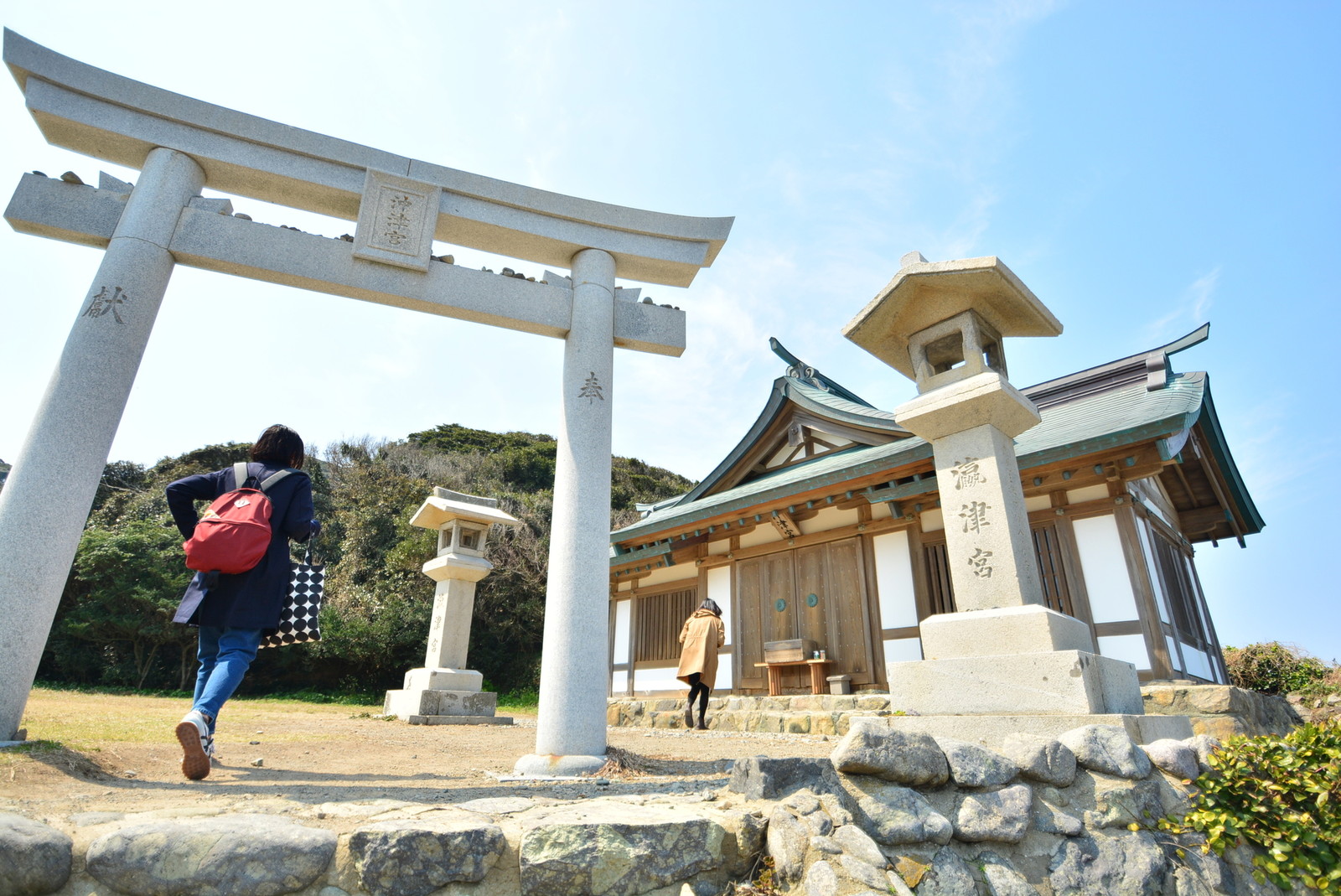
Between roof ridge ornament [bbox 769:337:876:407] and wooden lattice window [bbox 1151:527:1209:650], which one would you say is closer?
wooden lattice window [bbox 1151:527:1209:650]

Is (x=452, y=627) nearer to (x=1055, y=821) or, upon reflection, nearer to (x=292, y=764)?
(x=292, y=764)

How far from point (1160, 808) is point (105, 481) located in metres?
26.6

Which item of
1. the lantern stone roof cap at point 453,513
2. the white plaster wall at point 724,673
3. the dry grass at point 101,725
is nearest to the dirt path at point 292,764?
the dry grass at point 101,725

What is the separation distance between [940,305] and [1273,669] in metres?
12.4

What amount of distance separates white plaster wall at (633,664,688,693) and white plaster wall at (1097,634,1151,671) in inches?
230

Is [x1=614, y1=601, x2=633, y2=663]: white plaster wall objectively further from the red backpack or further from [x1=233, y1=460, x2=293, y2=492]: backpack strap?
the red backpack

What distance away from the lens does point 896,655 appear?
8.38 meters

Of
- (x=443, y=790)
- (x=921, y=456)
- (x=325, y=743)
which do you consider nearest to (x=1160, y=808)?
(x=443, y=790)

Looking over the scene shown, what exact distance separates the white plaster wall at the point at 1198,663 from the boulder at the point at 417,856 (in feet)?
28.5

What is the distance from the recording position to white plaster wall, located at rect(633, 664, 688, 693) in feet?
35.3

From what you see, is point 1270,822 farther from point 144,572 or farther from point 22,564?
point 144,572

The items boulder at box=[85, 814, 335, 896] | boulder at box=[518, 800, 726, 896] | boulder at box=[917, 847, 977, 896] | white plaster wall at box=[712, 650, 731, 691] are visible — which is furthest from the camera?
white plaster wall at box=[712, 650, 731, 691]

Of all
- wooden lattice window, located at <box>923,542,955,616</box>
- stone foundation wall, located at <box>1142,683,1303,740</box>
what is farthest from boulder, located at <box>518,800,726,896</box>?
wooden lattice window, located at <box>923,542,955,616</box>

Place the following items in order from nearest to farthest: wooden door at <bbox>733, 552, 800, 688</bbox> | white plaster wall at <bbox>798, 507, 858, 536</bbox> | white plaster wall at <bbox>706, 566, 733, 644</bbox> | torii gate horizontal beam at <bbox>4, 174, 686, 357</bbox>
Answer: torii gate horizontal beam at <bbox>4, 174, 686, 357</bbox> < white plaster wall at <bbox>798, 507, 858, 536</bbox> < wooden door at <bbox>733, 552, 800, 688</bbox> < white plaster wall at <bbox>706, 566, 733, 644</bbox>
